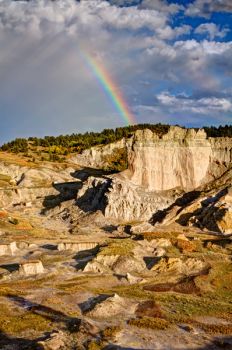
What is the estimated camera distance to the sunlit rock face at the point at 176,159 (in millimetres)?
102250

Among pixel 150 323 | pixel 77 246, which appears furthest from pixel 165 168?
pixel 150 323

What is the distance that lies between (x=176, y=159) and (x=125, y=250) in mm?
48063

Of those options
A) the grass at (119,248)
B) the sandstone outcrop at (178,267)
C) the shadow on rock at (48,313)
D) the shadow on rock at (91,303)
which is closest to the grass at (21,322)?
the shadow on rock at (48,313)

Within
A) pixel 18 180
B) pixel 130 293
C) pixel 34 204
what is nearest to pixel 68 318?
pixel 130 293

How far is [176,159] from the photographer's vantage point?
105000 mm

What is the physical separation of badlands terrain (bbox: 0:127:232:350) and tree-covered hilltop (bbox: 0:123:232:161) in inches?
1042

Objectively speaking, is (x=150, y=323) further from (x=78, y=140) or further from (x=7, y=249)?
(x=78, y=140)

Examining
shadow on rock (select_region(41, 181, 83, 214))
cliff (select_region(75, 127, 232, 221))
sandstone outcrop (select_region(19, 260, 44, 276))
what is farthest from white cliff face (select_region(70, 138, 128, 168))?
sandstone outcrop (select_region(19, 260, 44, 276))

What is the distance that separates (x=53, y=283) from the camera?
49312 millimetres

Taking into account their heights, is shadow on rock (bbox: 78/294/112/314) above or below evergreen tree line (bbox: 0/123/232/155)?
below

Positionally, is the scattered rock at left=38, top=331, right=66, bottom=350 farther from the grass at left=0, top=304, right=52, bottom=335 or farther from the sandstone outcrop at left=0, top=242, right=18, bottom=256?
the sandstone outcrop at left=0, top=242, right=18, bottom=256

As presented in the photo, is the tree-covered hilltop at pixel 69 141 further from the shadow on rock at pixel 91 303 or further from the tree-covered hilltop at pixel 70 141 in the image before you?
the shadow on rock at pixel 91 303

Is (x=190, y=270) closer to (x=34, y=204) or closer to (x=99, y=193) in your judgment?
(x=99, y=193)

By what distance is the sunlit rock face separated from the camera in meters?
102
